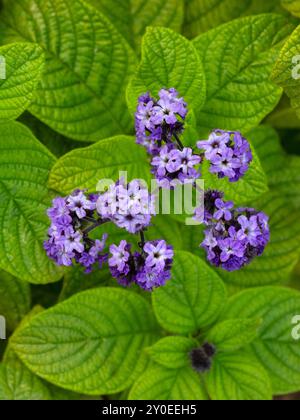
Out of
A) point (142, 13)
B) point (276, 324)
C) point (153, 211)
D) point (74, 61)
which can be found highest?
point (142, 13)

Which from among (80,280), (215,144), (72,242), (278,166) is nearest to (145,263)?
(72,242)

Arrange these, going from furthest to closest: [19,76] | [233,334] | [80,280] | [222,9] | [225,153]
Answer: [222,9] < [80,280] < [233,334] < [19,76] < [225,153]

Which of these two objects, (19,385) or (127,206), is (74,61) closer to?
(127,206)

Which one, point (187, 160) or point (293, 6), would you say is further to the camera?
point (293, 6)

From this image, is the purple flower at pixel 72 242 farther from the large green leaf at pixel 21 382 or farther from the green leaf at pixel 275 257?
the green leaf at pixel 275 257
